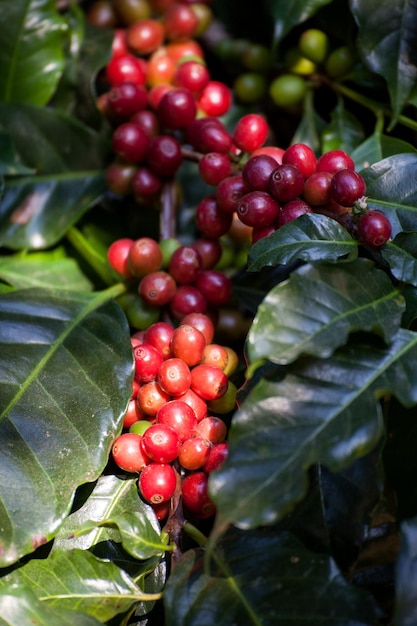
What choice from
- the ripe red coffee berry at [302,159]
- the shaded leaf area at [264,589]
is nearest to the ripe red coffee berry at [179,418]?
the shaded leaf area at [264,589]

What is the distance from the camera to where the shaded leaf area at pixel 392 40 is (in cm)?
110

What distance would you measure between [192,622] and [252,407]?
26 cm

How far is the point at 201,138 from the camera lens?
1.12m

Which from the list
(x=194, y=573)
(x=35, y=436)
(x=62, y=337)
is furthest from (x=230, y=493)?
(x=62, y=337)

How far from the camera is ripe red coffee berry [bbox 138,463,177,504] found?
Answer: 0.88m

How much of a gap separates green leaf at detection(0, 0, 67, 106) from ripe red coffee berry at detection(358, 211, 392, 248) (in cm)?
79

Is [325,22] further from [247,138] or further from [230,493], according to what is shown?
[230,493]

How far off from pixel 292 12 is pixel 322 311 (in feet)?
2.21

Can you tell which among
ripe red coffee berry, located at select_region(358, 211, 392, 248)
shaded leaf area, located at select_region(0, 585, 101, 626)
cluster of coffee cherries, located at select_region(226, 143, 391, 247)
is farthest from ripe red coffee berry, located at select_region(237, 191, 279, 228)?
shaded leaf area, located at select_region(0, 585, 101, 626)

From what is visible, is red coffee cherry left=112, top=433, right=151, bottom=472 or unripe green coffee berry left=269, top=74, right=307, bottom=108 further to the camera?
unripe green coffee berry left=269, top=74, right=307, bottom=108

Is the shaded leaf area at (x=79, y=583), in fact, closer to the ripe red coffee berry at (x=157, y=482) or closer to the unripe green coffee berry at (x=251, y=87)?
the ripe red coffee berry at (x=157, y=482)

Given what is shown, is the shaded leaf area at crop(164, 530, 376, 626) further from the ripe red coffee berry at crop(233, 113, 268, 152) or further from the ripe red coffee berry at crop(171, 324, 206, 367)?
the ripe red coffee berry at crop(233, 113, 268, 152)

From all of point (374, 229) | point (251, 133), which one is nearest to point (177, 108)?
point (251, 133)

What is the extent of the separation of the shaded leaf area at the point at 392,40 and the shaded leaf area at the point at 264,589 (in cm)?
72
